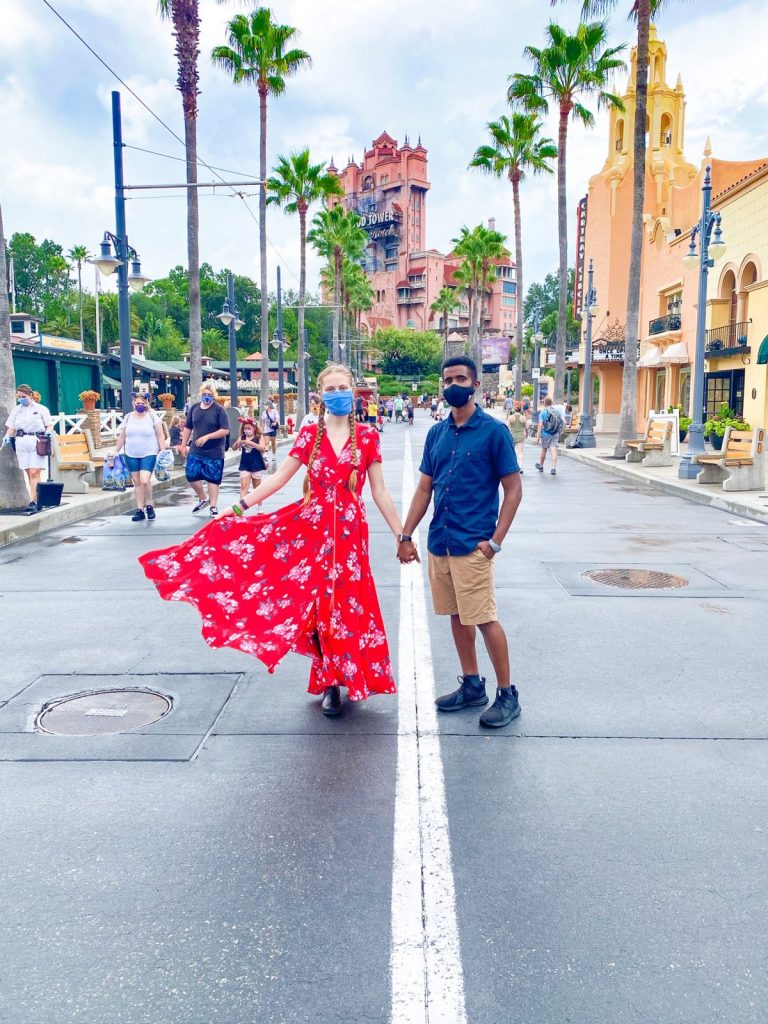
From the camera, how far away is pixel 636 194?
24188mm

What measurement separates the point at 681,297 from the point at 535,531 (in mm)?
29517

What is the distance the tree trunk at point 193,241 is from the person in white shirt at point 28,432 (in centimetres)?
1292

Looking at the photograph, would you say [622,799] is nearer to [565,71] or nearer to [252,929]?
[252,929]

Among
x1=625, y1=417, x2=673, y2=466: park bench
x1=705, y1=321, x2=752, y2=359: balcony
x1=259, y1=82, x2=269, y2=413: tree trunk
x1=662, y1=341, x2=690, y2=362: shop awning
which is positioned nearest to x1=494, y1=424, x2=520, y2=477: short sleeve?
x1=625, y1=417, x2=673, y2=466: park bench

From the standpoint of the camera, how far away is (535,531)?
11.6m

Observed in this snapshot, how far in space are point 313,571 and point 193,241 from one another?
74.7 feet

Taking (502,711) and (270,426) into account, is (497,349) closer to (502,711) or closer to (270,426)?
(270,426)

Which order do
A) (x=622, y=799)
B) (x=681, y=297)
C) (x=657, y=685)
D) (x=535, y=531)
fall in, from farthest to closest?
(x=681, y=297) < (x=535, y=531) < (x=657, y=685) < (x=622, y=799)

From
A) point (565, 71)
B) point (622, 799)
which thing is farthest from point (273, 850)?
point (565, 71)

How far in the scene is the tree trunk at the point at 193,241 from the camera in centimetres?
2523

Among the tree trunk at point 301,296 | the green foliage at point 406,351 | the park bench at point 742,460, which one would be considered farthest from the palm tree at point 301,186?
the green foliage at point 406,351

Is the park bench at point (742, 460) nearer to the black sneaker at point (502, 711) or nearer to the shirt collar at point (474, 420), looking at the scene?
the black sneaker at point (502, 711)

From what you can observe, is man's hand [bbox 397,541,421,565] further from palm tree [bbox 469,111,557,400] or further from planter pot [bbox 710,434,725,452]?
palm tree [bbox 469,111,557,400]

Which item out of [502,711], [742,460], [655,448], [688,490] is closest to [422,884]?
[502,711]
